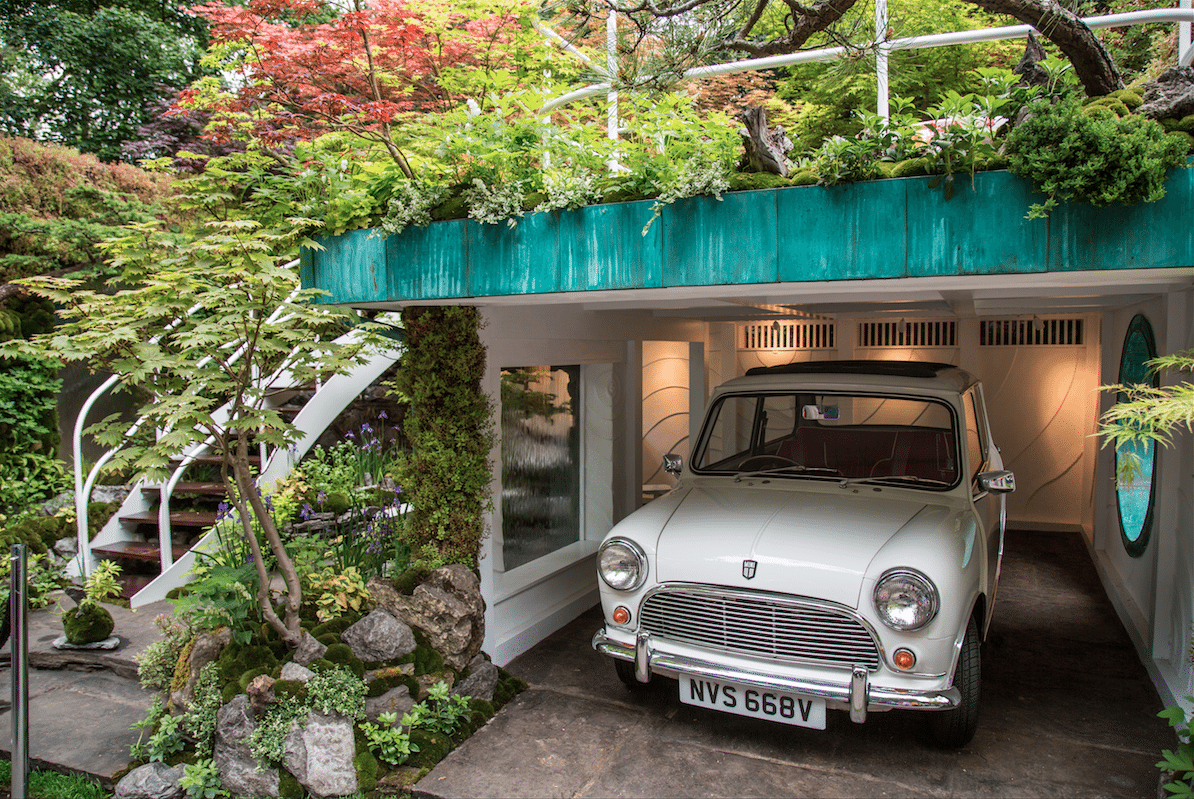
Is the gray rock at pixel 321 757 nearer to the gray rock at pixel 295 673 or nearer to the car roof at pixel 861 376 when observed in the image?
the gray rock at pixel 295 673

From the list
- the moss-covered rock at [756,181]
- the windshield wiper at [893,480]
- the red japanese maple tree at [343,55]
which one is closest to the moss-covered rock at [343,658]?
the windshield wiper at [893,480]

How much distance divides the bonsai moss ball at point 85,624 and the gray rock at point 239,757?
2001 millimetres

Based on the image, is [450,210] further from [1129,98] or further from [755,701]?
[1129,98]

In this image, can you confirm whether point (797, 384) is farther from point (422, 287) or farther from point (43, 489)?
point (43, 489)

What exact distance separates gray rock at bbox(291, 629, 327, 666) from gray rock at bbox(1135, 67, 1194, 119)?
13.6ft

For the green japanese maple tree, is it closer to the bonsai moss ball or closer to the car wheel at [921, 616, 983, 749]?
the bonsai moss ball

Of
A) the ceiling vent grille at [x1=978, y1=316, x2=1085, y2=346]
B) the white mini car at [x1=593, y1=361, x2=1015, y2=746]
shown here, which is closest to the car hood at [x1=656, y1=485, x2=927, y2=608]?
the white mini car at [x1=593, y1=361, x2=1015, y2=746]

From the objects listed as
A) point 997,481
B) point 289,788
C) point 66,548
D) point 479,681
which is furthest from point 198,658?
point 997,481

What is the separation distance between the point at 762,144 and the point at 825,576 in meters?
1.85

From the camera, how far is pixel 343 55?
554 centimetres

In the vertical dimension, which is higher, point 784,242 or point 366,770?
point 784,242

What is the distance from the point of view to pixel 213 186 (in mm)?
4215

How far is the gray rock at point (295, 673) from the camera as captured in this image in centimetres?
361

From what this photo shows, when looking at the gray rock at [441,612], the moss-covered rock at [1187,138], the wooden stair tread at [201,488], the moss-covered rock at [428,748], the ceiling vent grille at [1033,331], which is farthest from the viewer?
the ceiling vent grille at [1033,331]
